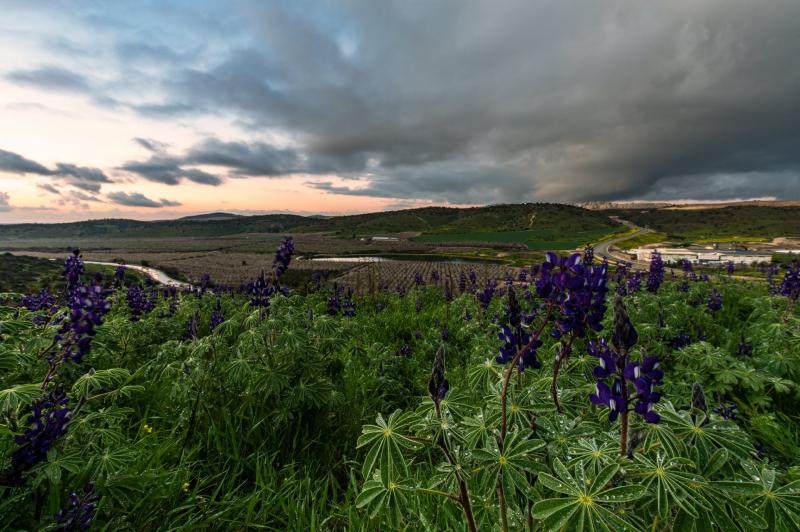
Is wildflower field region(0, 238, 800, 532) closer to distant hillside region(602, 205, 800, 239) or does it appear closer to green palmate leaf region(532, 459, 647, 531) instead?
green palmate leaf region(532, 459, 647, 531)

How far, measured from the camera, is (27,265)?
69.4 metres

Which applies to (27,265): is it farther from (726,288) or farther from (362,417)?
(726,288)

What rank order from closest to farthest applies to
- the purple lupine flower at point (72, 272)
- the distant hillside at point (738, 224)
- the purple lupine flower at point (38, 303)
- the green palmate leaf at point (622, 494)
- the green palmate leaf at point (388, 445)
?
the green palmate leaf at point (622, 494), the green palmate leaf at point (388, 445), the purple lupine flower at point (72, 272), the purple lupine flower at point (38, 303), the distant hillside at point (738, 224)

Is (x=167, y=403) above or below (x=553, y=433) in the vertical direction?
below

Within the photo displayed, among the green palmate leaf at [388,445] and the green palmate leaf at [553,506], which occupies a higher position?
the green palmate leaf at [388,445]

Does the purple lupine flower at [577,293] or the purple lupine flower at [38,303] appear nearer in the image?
the purple lupine flower at [577,293]

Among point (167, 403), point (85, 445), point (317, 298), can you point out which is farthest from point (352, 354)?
point (85, 445)

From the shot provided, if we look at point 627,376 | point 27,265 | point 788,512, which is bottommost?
point 27,265

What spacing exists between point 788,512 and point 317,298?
12358mm

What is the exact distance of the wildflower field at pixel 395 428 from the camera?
170 cm

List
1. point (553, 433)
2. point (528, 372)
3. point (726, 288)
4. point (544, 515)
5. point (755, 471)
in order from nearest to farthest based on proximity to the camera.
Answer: point (544, 515), point (755, 471), point (553, 433), point (528, 372), point (726, 288)

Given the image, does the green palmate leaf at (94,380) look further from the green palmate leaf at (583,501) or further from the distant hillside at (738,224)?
the distant hillside at (738,224)

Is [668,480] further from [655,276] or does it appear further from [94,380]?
[655,276]

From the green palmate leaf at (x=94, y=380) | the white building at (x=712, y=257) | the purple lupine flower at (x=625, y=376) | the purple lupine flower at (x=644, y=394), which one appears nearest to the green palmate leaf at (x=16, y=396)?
the green palmate leaf at (x=94, y=380)
